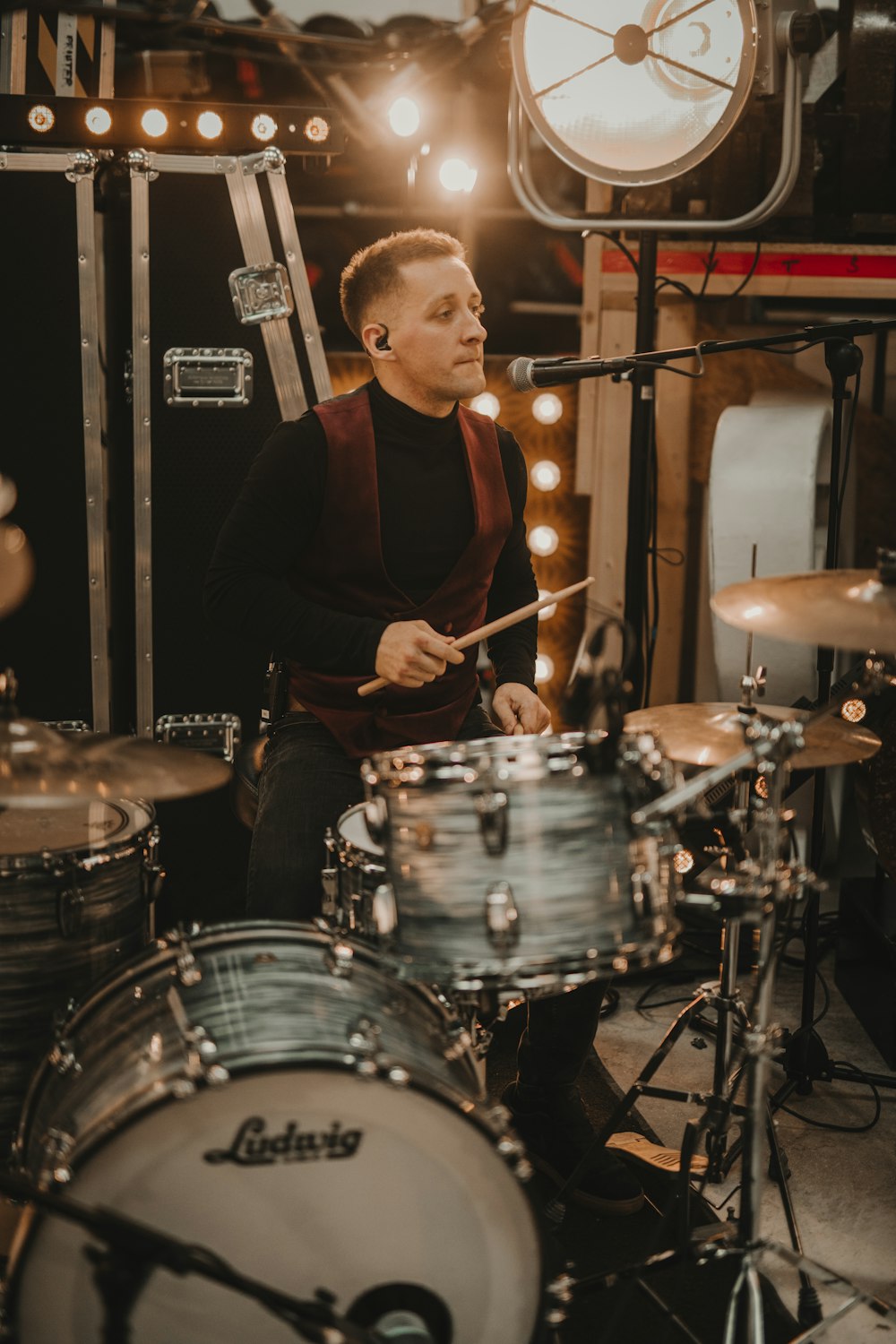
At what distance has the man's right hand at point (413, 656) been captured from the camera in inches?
85.5

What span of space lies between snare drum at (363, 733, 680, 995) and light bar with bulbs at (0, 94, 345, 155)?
6.98 ft

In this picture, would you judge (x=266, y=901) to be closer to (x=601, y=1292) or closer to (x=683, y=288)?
(x=601, y=1292)

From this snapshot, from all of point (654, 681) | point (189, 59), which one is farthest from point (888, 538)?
point (189, 59)

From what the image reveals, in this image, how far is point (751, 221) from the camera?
2908 millimetres

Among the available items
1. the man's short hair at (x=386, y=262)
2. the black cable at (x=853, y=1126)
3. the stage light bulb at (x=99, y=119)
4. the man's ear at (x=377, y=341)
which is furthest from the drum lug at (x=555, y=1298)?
the stage light bulb at (x=99, y=119)

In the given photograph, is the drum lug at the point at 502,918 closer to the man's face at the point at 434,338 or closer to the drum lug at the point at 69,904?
the drum lug at the point at 69,904

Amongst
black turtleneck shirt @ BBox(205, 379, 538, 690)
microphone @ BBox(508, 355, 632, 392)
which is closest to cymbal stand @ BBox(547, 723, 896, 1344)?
black turtleneck shirt @ BBox(205, 379, 538, 690)

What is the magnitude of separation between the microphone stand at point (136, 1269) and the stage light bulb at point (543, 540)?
104 inches

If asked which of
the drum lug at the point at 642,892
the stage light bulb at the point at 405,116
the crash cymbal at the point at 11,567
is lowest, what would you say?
the drum lug at the point at 642,892

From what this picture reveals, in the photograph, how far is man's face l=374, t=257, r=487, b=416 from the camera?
99.3 inches

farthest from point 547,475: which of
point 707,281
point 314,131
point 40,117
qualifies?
point 40,117

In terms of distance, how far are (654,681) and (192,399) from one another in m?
1.58

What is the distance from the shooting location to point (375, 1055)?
153 cm

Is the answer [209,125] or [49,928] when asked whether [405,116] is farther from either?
[49,928]
